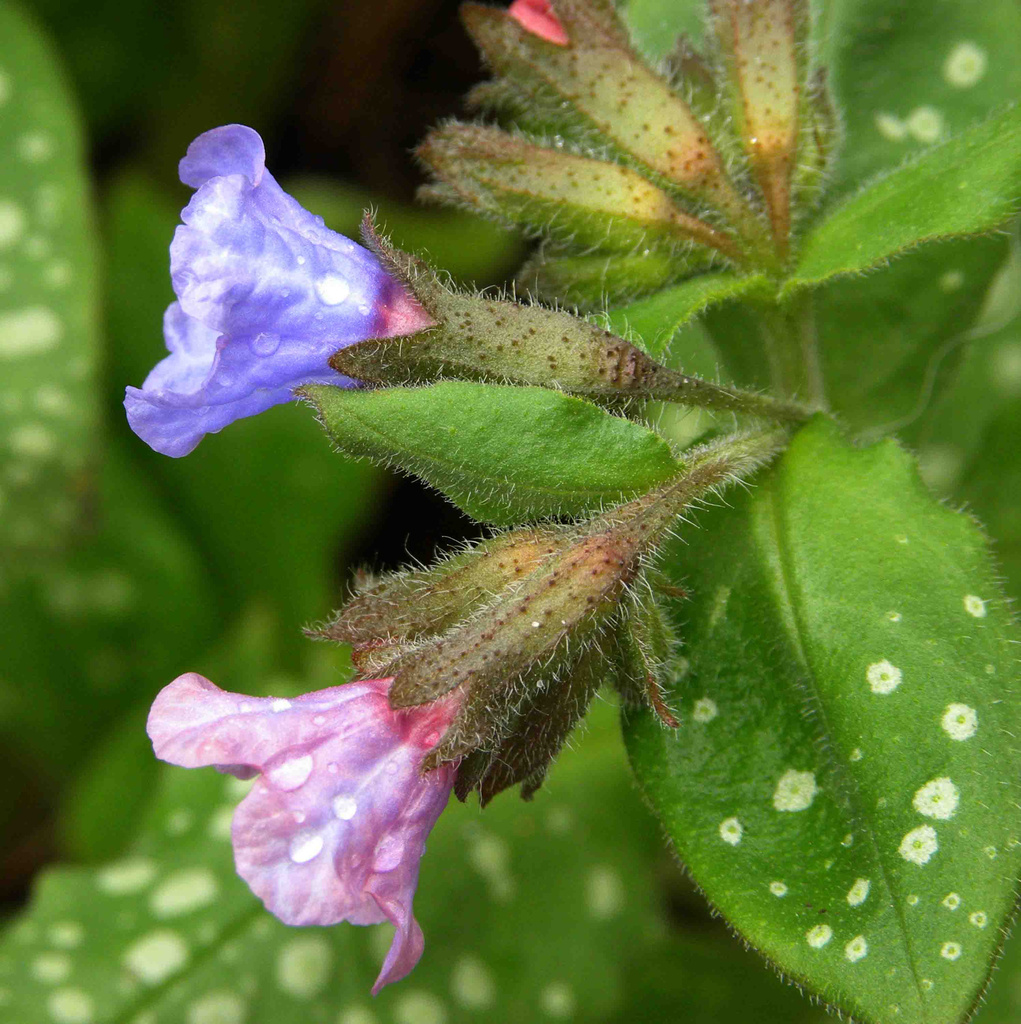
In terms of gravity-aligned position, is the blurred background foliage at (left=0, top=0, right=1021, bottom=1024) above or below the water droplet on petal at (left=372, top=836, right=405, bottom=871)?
below

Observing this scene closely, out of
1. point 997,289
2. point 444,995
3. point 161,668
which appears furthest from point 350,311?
point 161,668

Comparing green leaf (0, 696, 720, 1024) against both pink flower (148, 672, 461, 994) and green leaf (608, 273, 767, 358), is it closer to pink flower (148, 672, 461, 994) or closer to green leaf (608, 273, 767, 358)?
pink flower (148, 672, 461, 994)

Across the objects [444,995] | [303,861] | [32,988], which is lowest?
[444,995]

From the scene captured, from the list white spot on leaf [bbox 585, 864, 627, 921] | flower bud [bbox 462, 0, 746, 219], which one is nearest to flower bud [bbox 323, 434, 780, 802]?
flower bud [bbox 462, 0, 746, 219]

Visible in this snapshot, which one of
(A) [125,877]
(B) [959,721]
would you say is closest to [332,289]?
(B) [959,721]

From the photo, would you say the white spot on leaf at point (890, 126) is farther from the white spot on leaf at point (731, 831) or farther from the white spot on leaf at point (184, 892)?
the white spot on leaf at point (184, 892)

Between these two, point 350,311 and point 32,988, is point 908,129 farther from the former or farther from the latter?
point 32,988

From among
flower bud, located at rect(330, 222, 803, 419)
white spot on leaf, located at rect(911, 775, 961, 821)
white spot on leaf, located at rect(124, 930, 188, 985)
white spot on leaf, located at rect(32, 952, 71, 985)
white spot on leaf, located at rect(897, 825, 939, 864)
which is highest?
flower bud, located at rect(330, 222, 803, 419)
